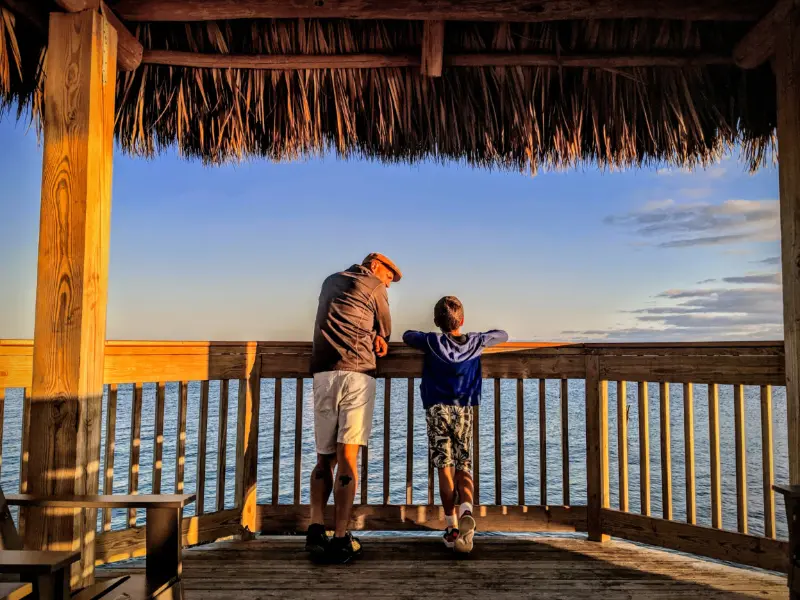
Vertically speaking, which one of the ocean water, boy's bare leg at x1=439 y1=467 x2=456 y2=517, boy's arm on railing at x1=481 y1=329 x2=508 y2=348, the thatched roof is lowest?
the ocean water

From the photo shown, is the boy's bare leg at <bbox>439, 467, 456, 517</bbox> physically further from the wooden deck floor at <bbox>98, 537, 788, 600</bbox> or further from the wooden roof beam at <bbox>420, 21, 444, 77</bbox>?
the wooden roof beam at <bbox>420, 21, 444, 77</bbox>

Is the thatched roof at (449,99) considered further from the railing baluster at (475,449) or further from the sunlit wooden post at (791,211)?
the railing baluster at (475,449)

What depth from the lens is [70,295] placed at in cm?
233

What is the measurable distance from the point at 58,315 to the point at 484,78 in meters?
2.45

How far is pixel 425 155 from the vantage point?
3.70 meters

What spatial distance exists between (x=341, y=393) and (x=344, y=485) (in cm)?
44

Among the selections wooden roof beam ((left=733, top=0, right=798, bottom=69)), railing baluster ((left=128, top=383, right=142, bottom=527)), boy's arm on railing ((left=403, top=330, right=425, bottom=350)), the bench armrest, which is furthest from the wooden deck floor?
wooden roof beam ((left=733, top=0, right=798, bottom=69))

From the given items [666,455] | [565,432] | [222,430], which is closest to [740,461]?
[666,455]

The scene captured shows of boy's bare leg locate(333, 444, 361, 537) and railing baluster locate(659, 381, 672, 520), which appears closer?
boy's bare leg locate(333, 444, 361, 537)

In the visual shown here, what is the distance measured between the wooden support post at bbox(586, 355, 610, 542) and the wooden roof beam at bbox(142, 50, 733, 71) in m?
1.61

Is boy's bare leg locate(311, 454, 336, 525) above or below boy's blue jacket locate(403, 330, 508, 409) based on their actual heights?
below

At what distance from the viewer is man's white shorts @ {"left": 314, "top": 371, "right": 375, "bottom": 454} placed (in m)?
2.85

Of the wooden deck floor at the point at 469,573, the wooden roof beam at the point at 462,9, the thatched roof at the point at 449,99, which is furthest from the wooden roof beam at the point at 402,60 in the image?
the wooden deck floor at the point at 469,573

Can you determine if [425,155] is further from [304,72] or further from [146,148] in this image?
[146,148]
